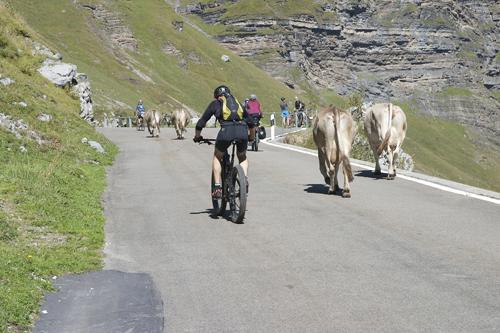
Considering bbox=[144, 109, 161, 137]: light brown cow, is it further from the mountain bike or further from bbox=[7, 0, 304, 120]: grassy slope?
bbox=[7, 0, 304, 120]: grassy slope

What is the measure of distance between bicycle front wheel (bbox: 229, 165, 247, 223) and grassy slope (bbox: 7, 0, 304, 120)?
64086 millimetres

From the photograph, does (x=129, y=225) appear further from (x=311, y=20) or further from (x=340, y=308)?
(x=311, y=20)

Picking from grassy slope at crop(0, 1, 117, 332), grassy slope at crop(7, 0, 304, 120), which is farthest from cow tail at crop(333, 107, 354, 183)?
grassy slope at crop(7, 0, 304, 120)

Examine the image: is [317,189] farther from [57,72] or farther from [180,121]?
[180,121]

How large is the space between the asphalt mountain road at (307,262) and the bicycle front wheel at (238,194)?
221 mm

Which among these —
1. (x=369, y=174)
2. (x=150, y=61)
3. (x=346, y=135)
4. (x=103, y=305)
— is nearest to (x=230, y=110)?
(x=346, y=135)

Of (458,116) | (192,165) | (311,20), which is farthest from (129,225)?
(458,116)

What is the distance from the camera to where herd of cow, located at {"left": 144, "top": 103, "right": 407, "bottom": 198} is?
1022 centimetres

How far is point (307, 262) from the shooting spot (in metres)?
6.02

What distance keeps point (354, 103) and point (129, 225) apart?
77.0ft

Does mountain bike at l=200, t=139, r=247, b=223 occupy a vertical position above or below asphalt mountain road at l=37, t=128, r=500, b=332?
above

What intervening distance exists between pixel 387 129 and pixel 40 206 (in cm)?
831

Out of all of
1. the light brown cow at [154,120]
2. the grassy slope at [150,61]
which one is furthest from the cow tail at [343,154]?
the grassy slope at [150,61]

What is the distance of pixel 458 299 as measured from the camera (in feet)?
15.6
